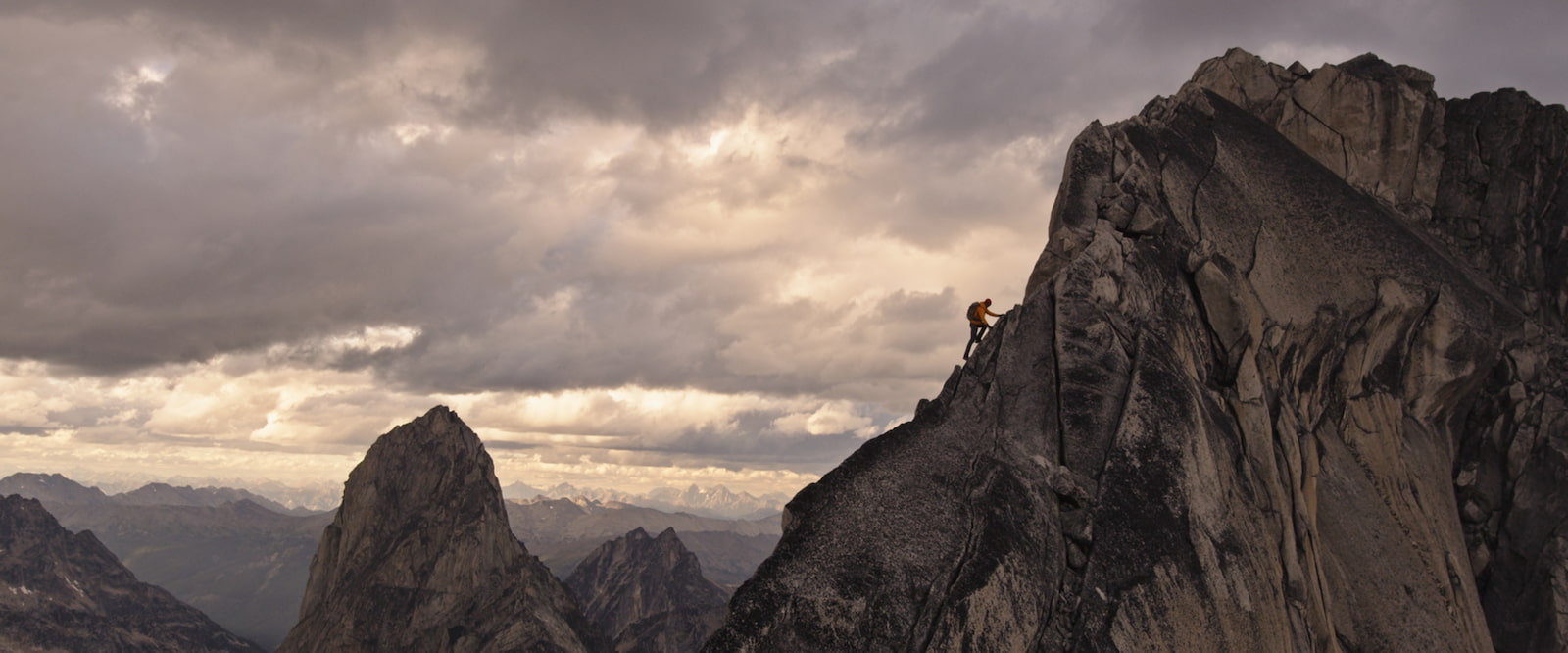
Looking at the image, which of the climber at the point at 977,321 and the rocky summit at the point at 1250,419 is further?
the climber at the point at 977,321

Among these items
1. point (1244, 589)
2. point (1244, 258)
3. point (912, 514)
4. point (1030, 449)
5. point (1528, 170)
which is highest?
point (1528, 170)

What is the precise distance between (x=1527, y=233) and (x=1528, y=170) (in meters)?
4.18

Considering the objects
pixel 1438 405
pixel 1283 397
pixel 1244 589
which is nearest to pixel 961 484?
pixel 1244 589

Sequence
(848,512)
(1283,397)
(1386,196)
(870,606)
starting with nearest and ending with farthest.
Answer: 1. (870,606)
2. (848,512)
3. (1283,397)
4. (1386,196)

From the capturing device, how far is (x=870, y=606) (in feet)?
98.0

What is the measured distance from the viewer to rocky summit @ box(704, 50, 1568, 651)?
31.1 meters

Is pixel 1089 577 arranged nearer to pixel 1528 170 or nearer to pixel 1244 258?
pixel 1244 258

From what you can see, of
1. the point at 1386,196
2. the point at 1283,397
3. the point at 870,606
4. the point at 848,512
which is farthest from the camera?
the point at 1386,196

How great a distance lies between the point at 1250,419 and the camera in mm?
40844

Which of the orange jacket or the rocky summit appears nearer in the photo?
the rocky summit

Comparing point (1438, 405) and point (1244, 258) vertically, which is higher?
point (1244, 258)

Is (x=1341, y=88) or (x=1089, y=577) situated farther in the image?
(x=1341, y=88)

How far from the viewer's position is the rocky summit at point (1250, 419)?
3114 centimetres

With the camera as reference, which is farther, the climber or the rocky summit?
the climber
